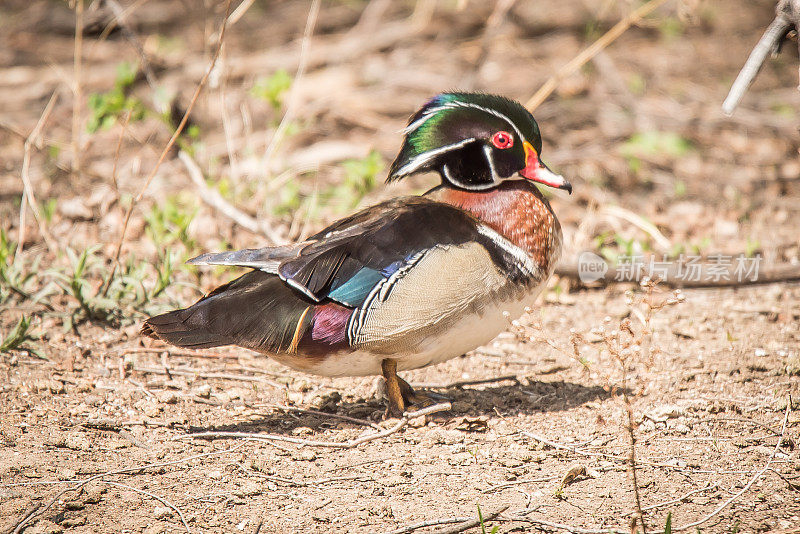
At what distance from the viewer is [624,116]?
6.47 m

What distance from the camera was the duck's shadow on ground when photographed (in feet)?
10.5

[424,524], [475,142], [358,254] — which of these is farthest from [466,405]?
[475,142]

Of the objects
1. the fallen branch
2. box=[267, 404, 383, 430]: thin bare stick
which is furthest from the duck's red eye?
box=[267, 404, 383, 430]: thin bare stick

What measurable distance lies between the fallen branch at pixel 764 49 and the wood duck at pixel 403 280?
2.22 feet

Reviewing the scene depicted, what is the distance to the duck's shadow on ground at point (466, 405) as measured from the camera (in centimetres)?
320

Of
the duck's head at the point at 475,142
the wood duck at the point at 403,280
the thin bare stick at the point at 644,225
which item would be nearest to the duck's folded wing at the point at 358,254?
the wood duck at the point at 403,280

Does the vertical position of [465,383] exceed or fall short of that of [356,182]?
it falls short

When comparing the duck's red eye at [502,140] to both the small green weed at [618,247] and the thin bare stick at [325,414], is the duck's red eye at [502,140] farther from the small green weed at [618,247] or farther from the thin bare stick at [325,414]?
the small green weed at [618,247]

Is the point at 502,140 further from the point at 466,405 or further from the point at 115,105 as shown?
the point at 115,105

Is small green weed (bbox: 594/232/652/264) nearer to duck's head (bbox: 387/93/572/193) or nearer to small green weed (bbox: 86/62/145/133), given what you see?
duck's head (bbox: 387/93/572/193)

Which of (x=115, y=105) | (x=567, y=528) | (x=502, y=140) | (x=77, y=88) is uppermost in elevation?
(x=77, y=88)

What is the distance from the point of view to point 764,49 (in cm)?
282

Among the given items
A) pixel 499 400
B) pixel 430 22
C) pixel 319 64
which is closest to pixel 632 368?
pixel 499 400

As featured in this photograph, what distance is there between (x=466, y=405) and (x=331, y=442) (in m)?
0.60
